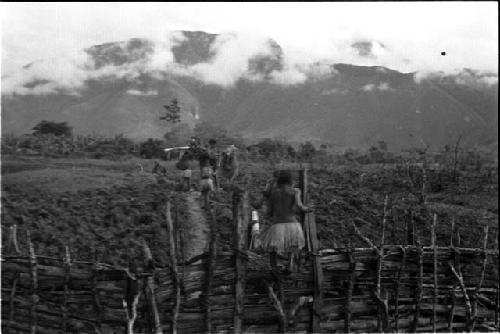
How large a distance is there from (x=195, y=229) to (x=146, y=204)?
26.2 inches

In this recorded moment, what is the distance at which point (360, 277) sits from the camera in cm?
343

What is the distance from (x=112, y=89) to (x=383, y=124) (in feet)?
13.6

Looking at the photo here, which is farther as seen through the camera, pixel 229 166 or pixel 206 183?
pixel 229 166

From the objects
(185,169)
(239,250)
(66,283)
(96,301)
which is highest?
(185,169)

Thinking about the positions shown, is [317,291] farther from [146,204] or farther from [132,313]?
[146,204]

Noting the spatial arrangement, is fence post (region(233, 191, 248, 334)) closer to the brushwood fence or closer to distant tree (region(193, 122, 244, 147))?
the brushwood fence

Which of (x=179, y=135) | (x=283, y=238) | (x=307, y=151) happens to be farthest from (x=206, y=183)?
(x=283, y=238)

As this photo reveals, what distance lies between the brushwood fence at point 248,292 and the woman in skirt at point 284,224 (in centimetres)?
10

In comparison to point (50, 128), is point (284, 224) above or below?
below

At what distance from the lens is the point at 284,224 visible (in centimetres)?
327

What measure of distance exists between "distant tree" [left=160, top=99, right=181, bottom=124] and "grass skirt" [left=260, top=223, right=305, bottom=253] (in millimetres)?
2689

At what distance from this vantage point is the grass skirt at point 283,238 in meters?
3.20

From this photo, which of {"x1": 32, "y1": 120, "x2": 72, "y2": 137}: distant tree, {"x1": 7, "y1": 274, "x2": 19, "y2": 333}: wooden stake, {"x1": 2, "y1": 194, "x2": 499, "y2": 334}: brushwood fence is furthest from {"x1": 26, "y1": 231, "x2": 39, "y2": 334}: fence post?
{"x1": 32, "y1": 120, "x2": 72, "y2": 137}: distant tree

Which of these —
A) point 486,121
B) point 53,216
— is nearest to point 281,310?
point 53,216
